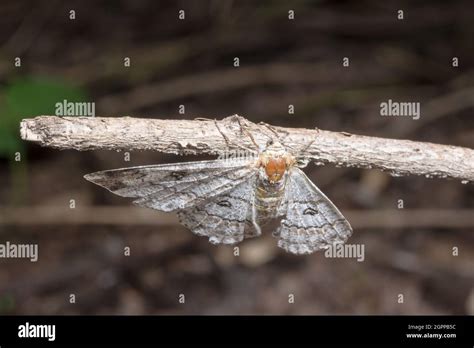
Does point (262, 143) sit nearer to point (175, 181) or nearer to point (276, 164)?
point (276, 164)

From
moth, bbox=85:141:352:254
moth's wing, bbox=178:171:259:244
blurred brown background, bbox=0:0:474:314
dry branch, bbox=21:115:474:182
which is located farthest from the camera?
blurred brown background, bbox=0:0:474:314

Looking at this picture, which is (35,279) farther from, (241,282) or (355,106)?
(355,106)

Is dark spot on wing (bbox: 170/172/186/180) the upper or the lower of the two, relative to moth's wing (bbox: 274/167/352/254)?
upper

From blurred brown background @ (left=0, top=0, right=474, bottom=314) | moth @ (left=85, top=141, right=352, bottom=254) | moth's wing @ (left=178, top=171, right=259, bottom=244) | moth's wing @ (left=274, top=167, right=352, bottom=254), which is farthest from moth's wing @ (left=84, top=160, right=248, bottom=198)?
blurred brown background @ (left=0, top=0, right=474, bottom=314)

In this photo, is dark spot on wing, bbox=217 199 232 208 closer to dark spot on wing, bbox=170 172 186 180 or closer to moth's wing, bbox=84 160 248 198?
moth's wing, bbox=84 160 248 198

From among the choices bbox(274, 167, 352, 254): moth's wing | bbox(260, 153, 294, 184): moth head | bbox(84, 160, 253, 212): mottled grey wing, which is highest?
bbox(260, 153, 294, 184): moth head

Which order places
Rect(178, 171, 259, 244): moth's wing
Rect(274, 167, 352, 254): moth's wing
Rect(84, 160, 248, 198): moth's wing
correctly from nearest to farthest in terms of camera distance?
Rect(84, 160, 248, 198): moth's wing → Rect(178, 171, 259, 244): moth's wing → Rect(274, 167, 352, 254): moth's wing

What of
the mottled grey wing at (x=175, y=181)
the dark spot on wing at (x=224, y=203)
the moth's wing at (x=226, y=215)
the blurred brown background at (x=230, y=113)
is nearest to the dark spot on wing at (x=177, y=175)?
the mottled grey wing at (x=175, y=181)

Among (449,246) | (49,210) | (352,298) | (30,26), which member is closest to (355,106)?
(449,246)
